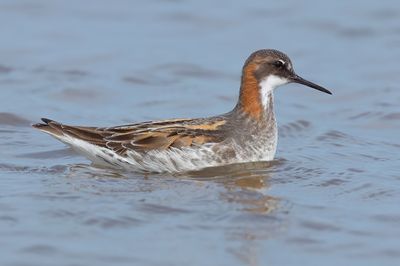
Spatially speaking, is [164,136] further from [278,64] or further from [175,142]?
[278,64]

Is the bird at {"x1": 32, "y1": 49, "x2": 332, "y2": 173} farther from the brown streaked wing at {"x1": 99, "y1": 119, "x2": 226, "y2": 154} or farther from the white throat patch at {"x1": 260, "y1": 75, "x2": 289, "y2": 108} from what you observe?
the white throat patch at {"x1": 260, "y1": 75, "x2": 289, "y2": 108}

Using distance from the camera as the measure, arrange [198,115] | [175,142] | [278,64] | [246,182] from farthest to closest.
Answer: [198,115]
[278,64]
[175,142]
[246,182]

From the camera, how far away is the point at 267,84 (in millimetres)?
13023

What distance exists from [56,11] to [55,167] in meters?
8.01

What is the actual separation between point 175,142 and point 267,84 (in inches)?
55.0

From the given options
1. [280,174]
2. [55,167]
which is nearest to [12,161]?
[55,167]

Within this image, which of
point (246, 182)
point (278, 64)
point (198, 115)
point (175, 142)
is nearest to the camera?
point (246, 182)

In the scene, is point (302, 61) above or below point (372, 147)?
above

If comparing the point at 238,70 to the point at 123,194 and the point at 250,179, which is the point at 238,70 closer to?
the point at 250,179

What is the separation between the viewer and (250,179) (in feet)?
39.4

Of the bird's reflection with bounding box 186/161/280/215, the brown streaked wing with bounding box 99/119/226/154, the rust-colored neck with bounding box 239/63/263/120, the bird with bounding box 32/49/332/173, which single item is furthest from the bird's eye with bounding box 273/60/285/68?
the bird's reflection with bounding box 186/161/280/215

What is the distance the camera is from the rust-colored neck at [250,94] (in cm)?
1294

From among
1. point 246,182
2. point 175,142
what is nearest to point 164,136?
point 175,142

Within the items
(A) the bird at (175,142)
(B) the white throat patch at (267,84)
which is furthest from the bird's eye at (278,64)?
(A) the bird at (175,142)
